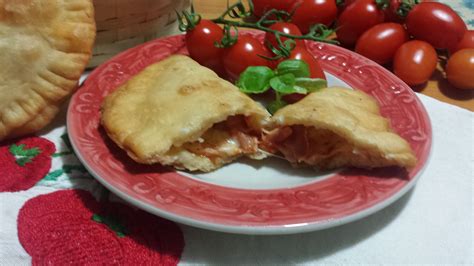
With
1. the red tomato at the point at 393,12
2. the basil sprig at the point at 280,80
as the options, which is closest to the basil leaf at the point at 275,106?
the basil sprig at the point at 280,80

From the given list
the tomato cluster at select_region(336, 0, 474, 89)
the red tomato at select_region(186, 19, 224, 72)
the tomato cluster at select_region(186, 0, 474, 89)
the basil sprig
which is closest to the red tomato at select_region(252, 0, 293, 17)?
the tomato cluster at select_region(186, 0, 474, 89)

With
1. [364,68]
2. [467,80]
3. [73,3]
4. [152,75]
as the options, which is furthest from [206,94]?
[467,80]

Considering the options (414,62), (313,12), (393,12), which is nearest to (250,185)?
(414,62)

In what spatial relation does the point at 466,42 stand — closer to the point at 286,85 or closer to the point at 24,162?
the point at 286,85

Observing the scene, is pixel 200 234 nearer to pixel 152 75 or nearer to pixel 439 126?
pixel 152 75

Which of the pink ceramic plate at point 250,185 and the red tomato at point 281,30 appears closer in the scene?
the pink ceramic plate at point 250,185

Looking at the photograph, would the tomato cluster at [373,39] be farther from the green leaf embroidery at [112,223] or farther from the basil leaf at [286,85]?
the green leaf embroidery at [112,223]

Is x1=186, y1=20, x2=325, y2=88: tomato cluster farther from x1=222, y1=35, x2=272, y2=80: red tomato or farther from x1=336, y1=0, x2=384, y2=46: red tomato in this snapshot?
x1=336, y1=0, x2=384, y2=46: red tomato
